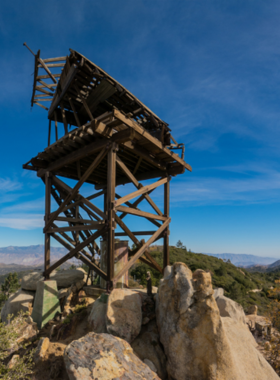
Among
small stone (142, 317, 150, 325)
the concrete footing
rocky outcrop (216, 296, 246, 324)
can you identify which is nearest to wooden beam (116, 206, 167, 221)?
small stone (142, 317, 150, 325)

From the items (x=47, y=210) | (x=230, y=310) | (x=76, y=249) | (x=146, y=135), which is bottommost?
(x=230, y=310)

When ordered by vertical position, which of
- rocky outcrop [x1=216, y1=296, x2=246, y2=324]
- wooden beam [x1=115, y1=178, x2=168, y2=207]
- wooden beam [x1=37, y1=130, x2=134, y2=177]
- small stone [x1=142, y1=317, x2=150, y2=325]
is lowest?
rocky outcrop [x1=216, y1=296, x2=246, y2=324]

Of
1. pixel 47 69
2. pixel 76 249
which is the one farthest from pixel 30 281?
pixel 47 69

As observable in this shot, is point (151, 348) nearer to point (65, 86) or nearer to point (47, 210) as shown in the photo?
point (47, 210)

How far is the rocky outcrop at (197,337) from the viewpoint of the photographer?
19.9ft

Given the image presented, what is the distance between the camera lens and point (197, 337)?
6230mm

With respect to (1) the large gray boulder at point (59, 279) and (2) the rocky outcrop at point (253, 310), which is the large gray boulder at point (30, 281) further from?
(2) the rocky outcrop at point (253, 310)

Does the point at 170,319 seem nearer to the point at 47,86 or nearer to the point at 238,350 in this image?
the point at 238,350

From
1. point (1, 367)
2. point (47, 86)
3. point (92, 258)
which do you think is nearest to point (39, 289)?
point (92, 258)

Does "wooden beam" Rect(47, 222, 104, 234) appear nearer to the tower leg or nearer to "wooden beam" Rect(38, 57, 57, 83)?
the tower leg

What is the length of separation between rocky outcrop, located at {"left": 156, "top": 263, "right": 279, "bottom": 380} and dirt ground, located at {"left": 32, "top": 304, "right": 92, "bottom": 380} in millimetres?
2985

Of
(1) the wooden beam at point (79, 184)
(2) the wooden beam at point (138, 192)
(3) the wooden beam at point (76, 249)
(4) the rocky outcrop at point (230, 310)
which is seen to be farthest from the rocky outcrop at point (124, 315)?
(1) the wooden beam at point (79, 184)

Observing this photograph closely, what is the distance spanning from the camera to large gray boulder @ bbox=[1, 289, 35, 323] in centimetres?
1234

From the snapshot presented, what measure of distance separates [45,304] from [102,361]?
6.79 meters
